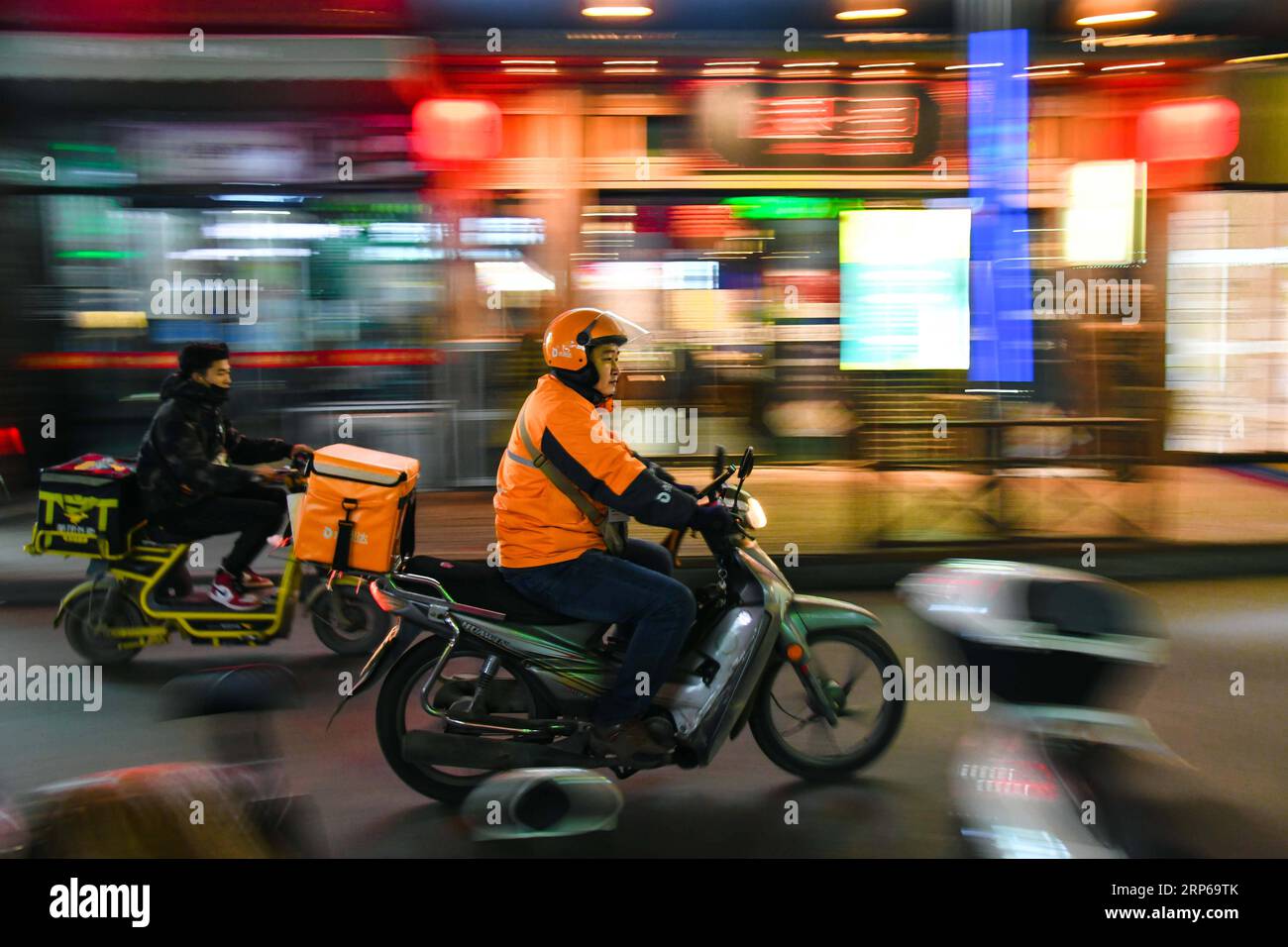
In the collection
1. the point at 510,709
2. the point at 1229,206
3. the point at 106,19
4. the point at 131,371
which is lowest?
the point at 510,709

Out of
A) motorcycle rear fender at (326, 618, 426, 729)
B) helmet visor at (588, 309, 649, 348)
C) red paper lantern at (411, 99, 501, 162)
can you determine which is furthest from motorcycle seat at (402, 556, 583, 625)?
red paper lantern at (411, 99, 501, 162)

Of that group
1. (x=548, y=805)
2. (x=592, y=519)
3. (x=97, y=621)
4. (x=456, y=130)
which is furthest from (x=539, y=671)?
(x=456, y=130)

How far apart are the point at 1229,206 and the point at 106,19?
926 centimetres

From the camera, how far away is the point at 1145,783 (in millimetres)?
2582

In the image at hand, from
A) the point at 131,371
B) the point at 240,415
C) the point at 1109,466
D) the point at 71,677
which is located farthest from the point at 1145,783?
the point at 131,371

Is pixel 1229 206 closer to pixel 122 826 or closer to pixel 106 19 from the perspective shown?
pixel 106 19

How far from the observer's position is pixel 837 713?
4.30 meters

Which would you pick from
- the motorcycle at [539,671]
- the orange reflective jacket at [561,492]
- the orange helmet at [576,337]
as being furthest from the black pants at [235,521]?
the orange helmet at [576,337]

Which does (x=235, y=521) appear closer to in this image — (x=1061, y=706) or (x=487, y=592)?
(x=487, y=592)

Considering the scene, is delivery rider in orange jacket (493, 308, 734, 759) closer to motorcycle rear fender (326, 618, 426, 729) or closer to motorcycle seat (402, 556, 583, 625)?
motorcycle seat (402, 556, 583, 625)

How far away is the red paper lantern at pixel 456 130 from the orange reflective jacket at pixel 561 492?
557 centimetres

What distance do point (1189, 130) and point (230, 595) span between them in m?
8.28

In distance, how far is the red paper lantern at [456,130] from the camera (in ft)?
29.5

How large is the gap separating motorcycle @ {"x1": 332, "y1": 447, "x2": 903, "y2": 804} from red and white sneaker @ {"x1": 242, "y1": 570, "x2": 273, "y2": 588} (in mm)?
1969
